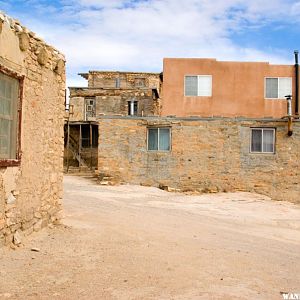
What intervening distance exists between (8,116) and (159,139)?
14.7 meters

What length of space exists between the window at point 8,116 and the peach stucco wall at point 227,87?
19386 millimetres

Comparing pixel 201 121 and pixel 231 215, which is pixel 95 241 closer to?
pixel 231 215

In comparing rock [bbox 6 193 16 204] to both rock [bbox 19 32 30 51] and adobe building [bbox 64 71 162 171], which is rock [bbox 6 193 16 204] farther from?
adobe building [bbox 64 71 162 171]

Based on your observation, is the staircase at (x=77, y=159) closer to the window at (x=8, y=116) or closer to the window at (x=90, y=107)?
the window at (x=90, y=107)

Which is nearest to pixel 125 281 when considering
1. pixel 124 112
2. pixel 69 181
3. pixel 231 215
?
pixel 231 215

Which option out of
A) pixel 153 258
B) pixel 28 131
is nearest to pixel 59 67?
pixel 28 131

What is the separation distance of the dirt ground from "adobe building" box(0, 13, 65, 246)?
0.49m

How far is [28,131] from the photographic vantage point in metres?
7.71

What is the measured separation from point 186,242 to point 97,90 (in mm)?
27014

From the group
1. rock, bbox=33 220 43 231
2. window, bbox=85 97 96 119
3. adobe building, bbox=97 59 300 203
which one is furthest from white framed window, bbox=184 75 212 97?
rock, bbox=33 220 43 231

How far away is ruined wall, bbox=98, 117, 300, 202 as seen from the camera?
20.9 m

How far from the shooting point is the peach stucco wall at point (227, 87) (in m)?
26.3

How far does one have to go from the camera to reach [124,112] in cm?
3434

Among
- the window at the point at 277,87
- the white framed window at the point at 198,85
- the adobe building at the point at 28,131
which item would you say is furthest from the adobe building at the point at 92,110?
the adobe building at the point at 28,131
